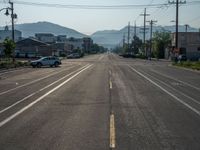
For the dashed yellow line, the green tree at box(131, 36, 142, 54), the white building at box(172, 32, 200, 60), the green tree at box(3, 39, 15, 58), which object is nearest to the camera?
the dashed yellow line

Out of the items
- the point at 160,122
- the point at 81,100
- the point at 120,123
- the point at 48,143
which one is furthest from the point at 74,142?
the point at 81,100

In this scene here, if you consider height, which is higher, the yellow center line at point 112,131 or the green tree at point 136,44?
the green tree at point 136,44

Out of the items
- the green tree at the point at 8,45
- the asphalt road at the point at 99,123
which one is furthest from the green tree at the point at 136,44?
the asphalt road at the point at 99,123

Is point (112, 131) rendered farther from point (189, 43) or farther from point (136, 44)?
point (136, 44)

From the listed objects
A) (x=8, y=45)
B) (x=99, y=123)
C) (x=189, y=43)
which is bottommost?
(x=99, y=123)

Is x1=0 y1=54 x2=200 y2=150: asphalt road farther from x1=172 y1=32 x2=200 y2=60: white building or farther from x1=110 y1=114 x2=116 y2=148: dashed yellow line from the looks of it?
x1=172 y1=32 x2=200 y2=60: white building

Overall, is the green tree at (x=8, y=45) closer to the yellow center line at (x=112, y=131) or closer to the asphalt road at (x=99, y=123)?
the asphalt road at (x=99, y=123)

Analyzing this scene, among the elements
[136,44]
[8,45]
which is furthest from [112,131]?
[136,44]

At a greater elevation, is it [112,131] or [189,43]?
[189,43]

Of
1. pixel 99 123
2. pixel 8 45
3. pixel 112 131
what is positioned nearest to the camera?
pixel 112 131

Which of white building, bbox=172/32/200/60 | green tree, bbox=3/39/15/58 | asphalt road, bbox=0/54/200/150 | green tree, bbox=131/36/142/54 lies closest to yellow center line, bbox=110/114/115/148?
asphalt road, bbox=0/54/200/150

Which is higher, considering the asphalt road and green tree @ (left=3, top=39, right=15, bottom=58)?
green tree @ (left=3, top=39, right=15, bottom=58)

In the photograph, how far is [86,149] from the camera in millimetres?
8977

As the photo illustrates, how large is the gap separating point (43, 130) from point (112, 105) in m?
5.63
